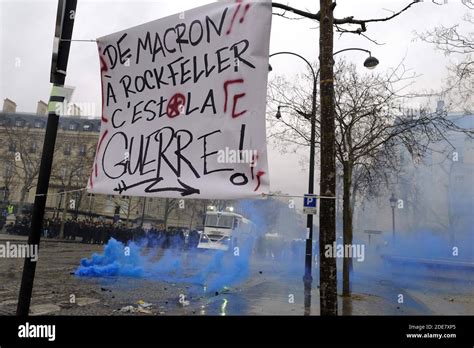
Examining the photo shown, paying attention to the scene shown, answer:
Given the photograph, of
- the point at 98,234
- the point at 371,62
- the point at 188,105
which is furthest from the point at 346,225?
the point at 98,234

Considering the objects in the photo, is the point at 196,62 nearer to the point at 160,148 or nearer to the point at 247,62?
the point at 247,62

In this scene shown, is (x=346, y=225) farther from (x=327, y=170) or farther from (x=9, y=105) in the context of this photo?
(x=9, y=105)

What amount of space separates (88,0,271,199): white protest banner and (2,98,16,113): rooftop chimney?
206ft

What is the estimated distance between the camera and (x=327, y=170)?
445cm

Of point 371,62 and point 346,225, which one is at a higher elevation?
point 371,62

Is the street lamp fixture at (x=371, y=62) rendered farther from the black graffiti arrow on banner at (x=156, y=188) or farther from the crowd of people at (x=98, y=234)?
the crowd of people at (x=98, y=234)

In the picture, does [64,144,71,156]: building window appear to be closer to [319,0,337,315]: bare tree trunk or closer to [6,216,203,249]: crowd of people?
[6,216,203,249]: crowd of people

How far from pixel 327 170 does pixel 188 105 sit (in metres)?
1.75

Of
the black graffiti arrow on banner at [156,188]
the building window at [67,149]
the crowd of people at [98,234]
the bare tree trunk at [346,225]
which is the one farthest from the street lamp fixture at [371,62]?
the building window at [67,149]

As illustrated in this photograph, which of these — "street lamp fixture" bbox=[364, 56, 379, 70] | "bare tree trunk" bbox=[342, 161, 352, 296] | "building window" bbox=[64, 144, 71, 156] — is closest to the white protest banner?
"street lamp fixture" bbox=[364, 56, 379, 70]
